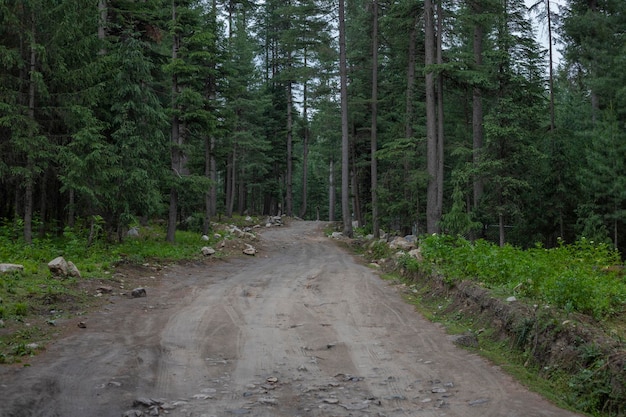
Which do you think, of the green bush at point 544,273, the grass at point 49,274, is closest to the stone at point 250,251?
the grass at point 49,274

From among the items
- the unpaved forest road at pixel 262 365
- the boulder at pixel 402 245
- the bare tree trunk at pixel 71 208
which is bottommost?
the unpaved forest road at pixel 262 365

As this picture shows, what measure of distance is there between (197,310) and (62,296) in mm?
2666

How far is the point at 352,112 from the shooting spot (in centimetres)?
3061

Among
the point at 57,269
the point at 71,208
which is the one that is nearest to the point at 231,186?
the point at 71,208

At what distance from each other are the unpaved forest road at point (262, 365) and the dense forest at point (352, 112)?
253 inches

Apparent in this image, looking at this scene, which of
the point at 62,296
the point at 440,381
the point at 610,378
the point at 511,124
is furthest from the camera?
the point at 511,124

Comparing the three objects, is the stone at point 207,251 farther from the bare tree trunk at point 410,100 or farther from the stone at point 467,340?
the stone at point 467,340

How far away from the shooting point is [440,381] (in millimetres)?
6230

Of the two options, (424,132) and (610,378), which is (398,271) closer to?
(610,378)

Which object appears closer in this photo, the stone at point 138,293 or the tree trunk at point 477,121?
the stone at point 138,293

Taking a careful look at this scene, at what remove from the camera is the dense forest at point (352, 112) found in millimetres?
15109

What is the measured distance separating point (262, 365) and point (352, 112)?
25.3 meters

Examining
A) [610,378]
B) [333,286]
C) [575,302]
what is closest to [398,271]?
[333,286]

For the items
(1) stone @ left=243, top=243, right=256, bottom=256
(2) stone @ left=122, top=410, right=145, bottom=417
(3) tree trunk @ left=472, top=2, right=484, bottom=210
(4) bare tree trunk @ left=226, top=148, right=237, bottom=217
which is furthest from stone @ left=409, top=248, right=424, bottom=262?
(4) bare tree trunk @ left=226, top=148, right=237, bottom=217
